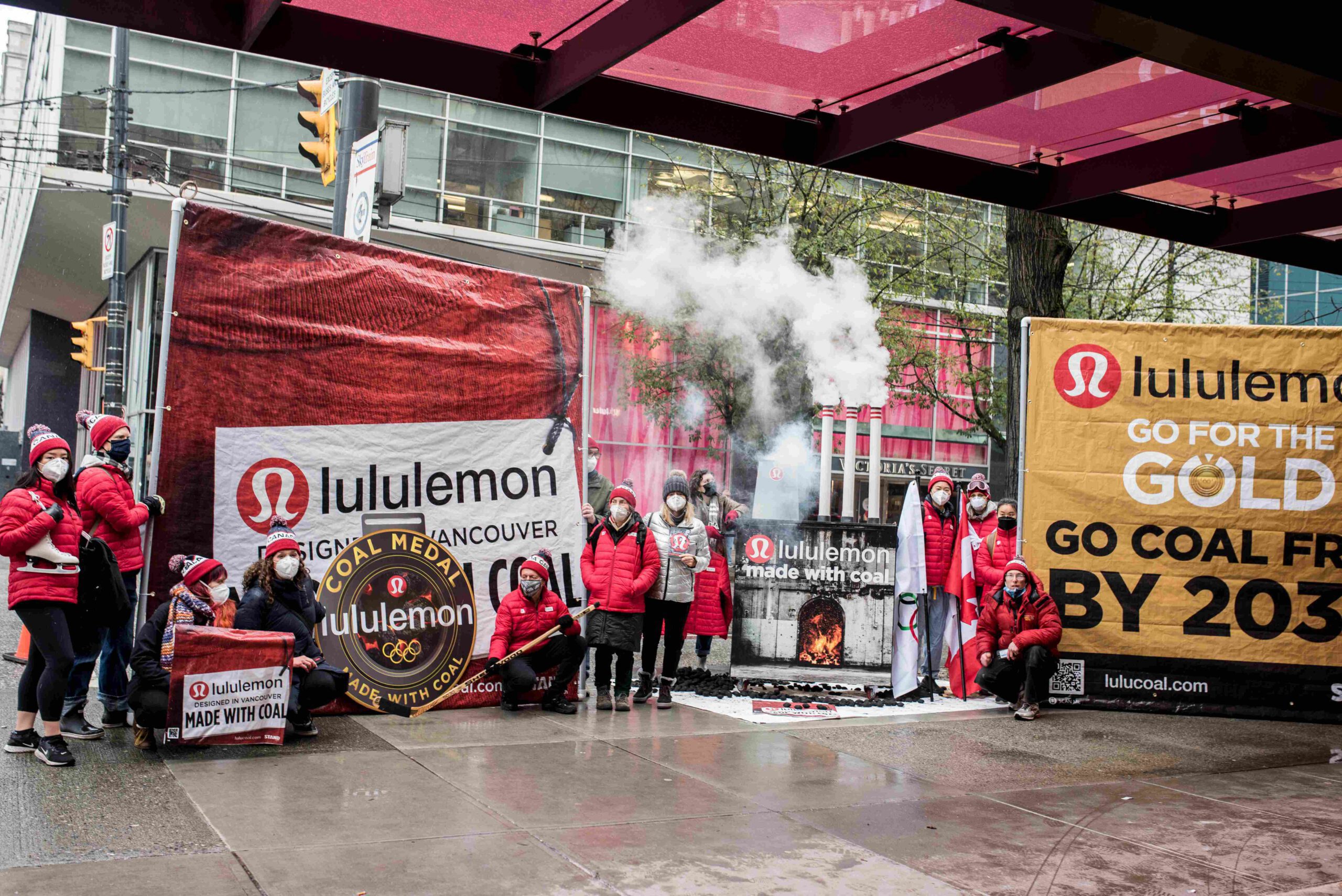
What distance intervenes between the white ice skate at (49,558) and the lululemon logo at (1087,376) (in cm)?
682

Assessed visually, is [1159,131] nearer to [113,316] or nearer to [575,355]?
[575,355]

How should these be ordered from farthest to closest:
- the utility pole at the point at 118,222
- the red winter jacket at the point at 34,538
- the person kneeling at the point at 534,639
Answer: the utility pole at the point at 118,222 < the person kneeling at the point at 534,639 < the red winter jacket at the point at 34,538

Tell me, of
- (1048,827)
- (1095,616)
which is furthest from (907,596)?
(1048,827)

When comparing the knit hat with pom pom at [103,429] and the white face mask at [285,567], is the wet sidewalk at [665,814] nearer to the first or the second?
the white face mask at [285,567]

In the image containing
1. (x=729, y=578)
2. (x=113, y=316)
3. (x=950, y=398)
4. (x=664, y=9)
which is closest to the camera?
(x=664, y=9)

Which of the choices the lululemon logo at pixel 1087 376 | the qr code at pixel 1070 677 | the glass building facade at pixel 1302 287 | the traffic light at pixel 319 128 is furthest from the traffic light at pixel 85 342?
the glass building facade at pixel 1302 287

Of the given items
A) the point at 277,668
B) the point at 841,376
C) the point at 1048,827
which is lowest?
the point at 1048,827

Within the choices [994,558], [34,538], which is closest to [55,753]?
[34,538]

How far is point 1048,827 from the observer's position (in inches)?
218

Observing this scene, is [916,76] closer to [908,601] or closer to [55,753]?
[908,601]

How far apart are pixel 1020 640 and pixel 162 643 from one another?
559 cm

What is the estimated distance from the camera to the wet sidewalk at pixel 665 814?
4.53m

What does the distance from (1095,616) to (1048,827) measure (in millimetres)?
3711

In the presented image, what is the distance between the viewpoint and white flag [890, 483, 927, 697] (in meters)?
9.28
